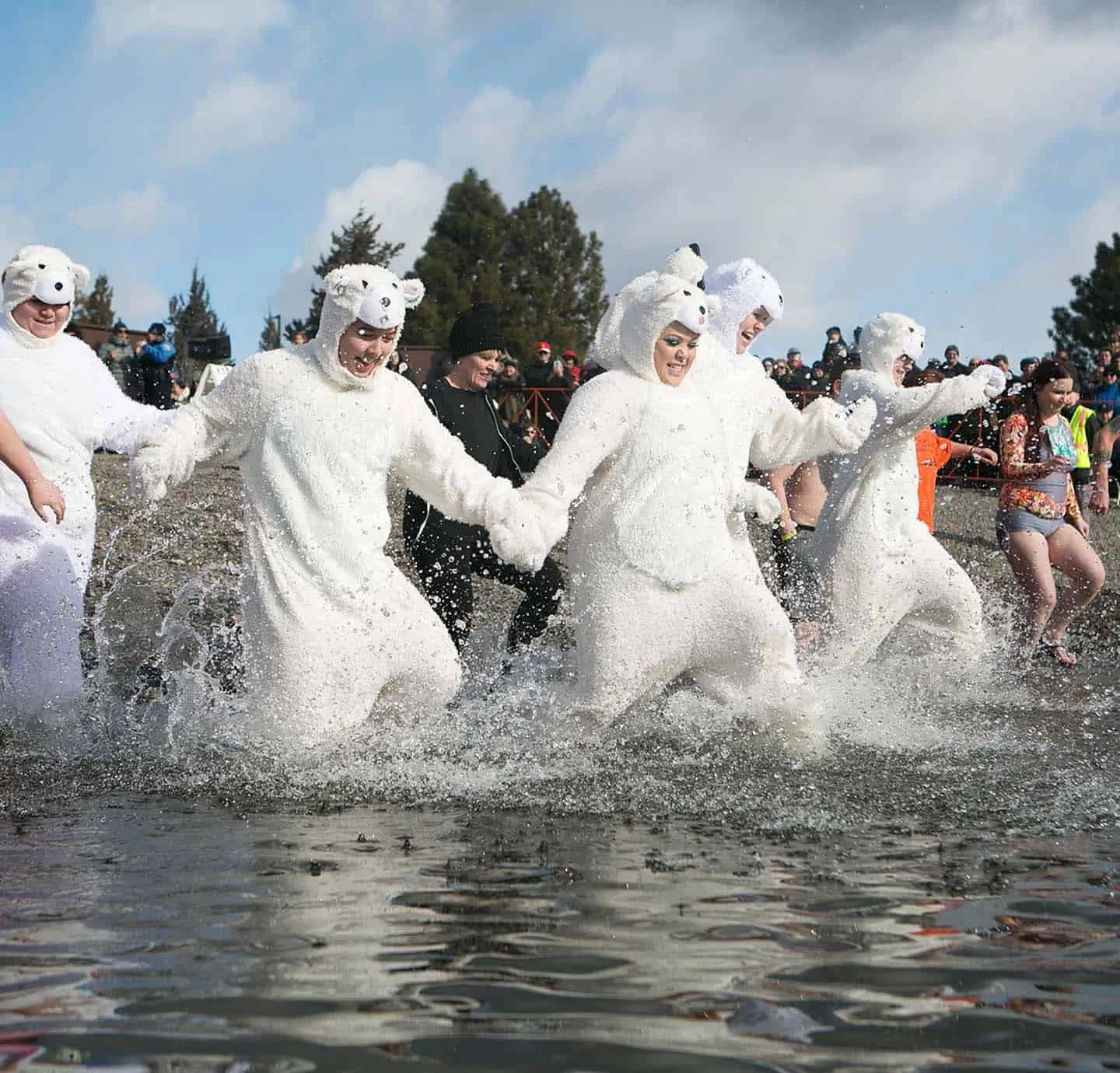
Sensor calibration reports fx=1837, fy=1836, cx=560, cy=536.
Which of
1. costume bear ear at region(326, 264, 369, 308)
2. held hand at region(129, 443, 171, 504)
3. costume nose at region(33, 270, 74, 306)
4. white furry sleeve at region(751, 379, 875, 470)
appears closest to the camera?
held hand at region(129, 443, 171, 504)

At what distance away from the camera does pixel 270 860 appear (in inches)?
197

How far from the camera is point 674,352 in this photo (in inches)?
287

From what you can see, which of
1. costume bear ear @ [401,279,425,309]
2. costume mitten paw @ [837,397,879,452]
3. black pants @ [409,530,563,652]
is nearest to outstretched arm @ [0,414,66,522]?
costume bear ear @ [401,279,425,309]

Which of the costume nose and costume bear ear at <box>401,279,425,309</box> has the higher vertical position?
the costume nose

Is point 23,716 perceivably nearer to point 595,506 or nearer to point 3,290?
point 3,290

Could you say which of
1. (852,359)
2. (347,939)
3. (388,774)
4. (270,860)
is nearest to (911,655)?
(852,359)

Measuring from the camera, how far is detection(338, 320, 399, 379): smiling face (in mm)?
6879

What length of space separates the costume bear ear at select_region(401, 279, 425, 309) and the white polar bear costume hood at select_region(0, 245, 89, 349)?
174cm

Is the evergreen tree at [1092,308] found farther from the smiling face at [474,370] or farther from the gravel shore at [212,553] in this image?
the smiling face at [474,370]

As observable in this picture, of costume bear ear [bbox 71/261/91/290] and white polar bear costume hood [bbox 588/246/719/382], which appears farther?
costume bear ear [bbox 71/261/91/290]

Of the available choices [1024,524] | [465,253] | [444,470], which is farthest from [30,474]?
[465,253]

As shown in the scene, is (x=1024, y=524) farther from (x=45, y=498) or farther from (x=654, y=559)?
(x=45, y=498)

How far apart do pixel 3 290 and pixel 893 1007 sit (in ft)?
19.5

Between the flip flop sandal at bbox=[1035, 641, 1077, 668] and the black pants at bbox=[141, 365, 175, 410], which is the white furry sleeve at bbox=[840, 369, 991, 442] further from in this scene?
the black pants at bbox=[141, 365, 175, 410]
